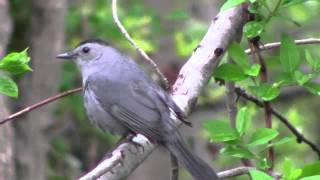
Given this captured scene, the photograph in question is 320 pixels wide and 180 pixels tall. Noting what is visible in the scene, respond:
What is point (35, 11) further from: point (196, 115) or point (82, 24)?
point (196, 115)

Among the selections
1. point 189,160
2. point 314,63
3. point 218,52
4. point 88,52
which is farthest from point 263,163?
point 88,52

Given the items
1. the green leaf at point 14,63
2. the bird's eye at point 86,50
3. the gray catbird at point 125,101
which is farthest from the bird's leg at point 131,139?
the bird's eye at point 86,50

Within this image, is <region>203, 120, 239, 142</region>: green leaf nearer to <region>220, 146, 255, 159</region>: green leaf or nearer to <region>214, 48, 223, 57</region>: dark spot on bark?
<region>220, 146, 255, 159</region>: green leaf

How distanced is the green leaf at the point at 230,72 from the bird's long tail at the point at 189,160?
0.36 meters

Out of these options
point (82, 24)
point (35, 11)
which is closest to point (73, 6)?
point (82, 24)

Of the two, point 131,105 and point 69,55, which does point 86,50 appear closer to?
point 69,55

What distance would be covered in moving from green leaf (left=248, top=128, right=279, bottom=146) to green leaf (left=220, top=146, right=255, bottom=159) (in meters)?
0.03

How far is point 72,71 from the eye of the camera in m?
6.48

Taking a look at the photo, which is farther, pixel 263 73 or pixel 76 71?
pixel 76 71

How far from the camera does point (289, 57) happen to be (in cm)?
277

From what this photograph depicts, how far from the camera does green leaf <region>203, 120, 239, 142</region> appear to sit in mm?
2647

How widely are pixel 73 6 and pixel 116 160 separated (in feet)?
14.4

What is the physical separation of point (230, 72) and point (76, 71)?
370 cm

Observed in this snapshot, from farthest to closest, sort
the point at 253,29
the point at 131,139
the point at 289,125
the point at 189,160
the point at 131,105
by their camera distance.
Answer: the point at 131,105 → the point at 131,139 → the point at 289,125 → the point at 189,160 → the point at 253,29
